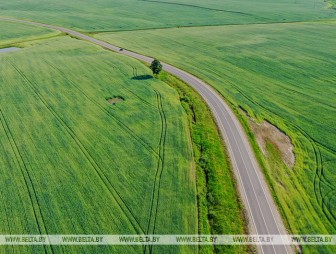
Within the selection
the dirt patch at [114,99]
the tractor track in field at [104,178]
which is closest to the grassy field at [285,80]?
the tractor track in field at [104,178]

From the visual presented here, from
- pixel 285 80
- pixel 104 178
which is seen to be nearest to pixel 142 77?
pixel 104 178

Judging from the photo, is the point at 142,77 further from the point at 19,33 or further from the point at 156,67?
the point at 19,33

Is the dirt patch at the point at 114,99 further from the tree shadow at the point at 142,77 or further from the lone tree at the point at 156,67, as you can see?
the lone tree at the point at 156,67

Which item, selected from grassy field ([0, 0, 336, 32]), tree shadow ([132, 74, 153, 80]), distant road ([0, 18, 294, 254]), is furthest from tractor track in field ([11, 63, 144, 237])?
Answer: grassy field ([0, 0, 336, 32])

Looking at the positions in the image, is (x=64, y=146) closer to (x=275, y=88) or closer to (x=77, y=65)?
(x=77, y=65)

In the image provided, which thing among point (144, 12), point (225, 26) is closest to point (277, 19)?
point (225, 26)

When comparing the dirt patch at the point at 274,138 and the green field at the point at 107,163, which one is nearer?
the green field at the point at 107,163
